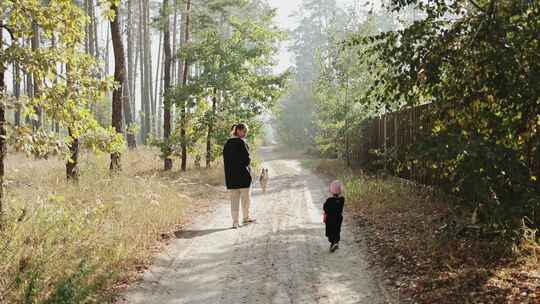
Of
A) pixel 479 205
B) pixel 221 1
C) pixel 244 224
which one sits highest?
pixel 221 1

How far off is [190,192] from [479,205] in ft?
30.7

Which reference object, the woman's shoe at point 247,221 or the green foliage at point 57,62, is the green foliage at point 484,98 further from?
the woman's shoe at point 247,221

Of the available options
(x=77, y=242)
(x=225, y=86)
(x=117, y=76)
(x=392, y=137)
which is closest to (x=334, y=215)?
(x=77, y=242)

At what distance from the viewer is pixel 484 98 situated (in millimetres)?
5184

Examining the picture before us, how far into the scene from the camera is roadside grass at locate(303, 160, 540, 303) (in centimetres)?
495

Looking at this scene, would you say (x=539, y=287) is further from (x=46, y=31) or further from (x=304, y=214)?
(x=46, y=31)

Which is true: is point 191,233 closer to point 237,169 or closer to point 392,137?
point 237,169

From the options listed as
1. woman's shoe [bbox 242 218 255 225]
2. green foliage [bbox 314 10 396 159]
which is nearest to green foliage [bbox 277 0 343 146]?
green foliage [bbox 314 10 396 159]

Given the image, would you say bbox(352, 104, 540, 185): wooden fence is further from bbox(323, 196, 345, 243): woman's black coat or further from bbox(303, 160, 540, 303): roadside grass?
bbox(323, 196, 345, 243): woman's black coat

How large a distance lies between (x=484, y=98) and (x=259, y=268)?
358 cm

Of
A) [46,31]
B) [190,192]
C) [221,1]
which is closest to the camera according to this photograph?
[46,31]

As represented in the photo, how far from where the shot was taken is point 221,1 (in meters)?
19.5

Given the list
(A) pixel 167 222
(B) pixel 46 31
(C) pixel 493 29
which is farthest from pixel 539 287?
(B) pixel 46 31

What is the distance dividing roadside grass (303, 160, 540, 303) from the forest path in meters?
0.37
